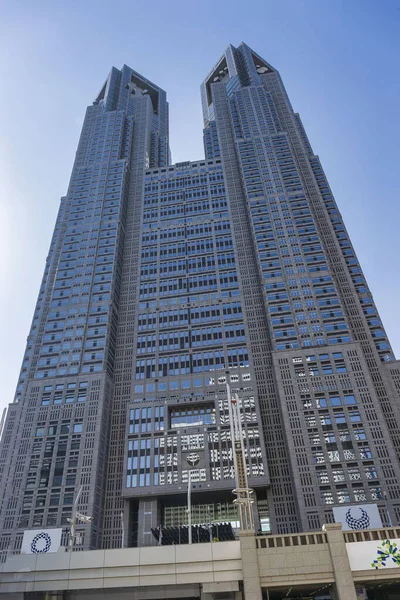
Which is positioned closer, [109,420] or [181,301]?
[109,420]

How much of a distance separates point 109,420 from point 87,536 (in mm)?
27019

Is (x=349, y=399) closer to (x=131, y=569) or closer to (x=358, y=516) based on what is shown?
(x=358, y=516)

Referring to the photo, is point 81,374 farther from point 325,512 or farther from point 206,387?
point 325,512

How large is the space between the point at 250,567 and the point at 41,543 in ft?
123

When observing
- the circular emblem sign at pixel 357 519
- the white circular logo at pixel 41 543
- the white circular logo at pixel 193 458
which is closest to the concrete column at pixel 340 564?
the circular emblem sign at pixel 357 519

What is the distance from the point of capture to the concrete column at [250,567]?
3547 centimetres

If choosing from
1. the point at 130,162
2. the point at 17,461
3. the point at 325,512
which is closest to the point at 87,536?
the point at 17,461

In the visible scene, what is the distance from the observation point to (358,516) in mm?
70812

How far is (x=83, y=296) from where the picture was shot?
13125cm

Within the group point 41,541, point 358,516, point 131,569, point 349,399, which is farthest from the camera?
point 349,399

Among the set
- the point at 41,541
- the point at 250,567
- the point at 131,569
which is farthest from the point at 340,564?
the point at 41,541

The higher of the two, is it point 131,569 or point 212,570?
point 131,569

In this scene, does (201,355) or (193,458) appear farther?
(201,355)

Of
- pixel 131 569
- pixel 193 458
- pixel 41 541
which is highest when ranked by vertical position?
pixel 193 458
